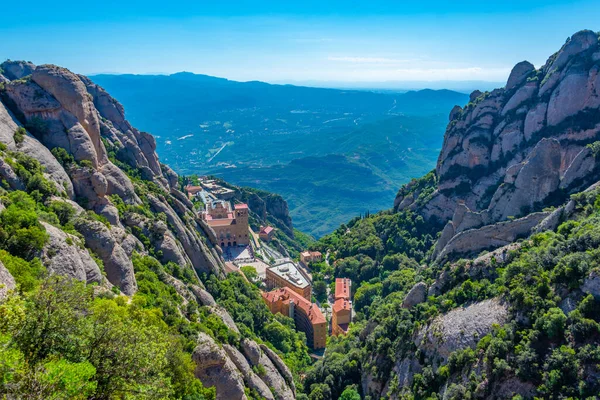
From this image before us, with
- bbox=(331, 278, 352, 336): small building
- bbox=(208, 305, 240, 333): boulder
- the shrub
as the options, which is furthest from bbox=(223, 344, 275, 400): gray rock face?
bbox=(331, 278, 352, 336): small building

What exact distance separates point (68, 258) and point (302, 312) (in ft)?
160

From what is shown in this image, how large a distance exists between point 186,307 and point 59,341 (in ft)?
77.9

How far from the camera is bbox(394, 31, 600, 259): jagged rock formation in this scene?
198ft

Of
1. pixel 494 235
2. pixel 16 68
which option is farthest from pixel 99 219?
pixel 16 68

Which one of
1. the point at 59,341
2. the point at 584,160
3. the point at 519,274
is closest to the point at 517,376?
the point at 519,274

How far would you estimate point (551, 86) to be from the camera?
86562 mm

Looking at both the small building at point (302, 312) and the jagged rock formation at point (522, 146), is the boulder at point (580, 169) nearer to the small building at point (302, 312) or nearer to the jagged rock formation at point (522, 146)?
the jagged rock formation at point (522, 146)

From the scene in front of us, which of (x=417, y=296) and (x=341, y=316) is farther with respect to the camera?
(x=341, y=316)

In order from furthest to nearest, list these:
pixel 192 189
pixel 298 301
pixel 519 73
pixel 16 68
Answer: pixel 192 189
pixel 16 68
pixel 519 73
pixel 298 301

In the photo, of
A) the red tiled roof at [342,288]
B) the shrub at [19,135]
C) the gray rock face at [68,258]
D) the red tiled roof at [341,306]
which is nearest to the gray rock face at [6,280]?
the gray rock face at [68,258]

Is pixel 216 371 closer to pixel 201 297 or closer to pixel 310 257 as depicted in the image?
pixel 201 297

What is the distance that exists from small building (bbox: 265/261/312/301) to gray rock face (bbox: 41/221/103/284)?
2060 inches

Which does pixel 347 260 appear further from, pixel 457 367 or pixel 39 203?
pixel 39 203

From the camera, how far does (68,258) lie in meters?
28.2
